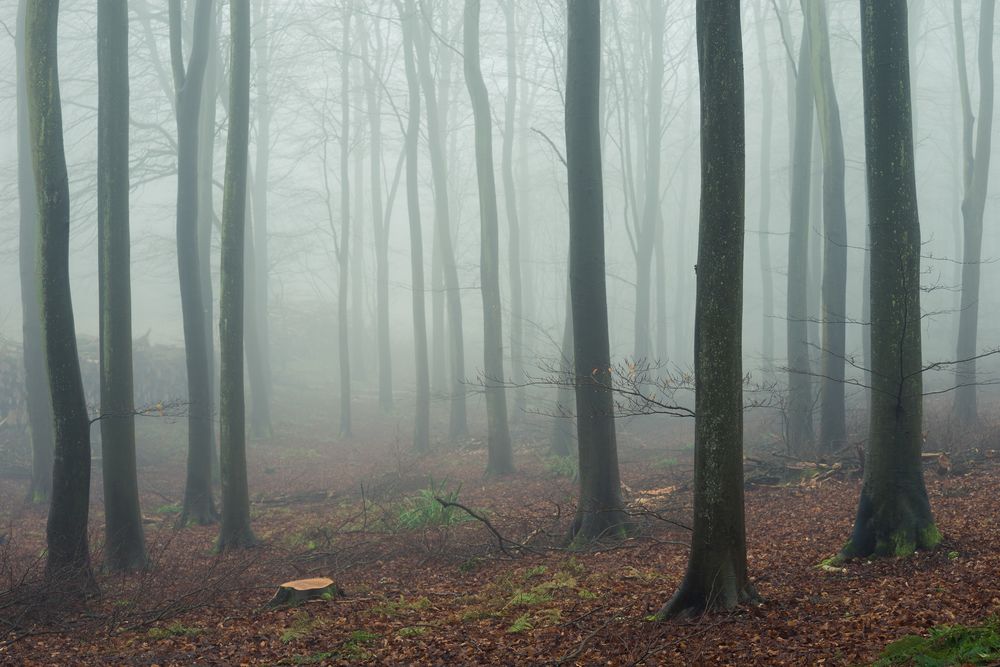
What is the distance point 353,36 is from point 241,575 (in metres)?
23.0

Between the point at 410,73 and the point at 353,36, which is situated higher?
the point at 353,36

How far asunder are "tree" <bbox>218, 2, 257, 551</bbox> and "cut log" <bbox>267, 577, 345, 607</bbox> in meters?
3.63

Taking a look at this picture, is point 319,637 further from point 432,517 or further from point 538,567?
point 432,517

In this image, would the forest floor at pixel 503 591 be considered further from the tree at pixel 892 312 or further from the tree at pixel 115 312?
the tree at pixel 115 312

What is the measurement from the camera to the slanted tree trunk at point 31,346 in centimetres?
1460

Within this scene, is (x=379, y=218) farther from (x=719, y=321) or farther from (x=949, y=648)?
(x=949, y=648)

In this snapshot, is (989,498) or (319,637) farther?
(989,498)

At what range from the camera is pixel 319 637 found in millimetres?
6523

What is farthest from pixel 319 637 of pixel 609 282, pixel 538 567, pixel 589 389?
pixel 609 282

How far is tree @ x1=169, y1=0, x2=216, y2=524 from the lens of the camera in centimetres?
1314

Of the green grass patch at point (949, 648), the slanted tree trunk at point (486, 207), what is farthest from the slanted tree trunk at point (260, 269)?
the green grass patch at point (949, 648)

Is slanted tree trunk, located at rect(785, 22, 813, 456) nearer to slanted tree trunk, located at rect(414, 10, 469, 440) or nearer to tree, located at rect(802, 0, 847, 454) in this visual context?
tree, located at rect(802, 0, 847, 454)

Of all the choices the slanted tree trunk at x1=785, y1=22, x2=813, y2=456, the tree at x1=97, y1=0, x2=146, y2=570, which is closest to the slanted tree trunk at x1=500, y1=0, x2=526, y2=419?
the slanted tree trunk at x1=785, y1=22, x2=813, y2=456

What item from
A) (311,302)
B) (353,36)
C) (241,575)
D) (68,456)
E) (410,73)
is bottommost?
(241,575)
